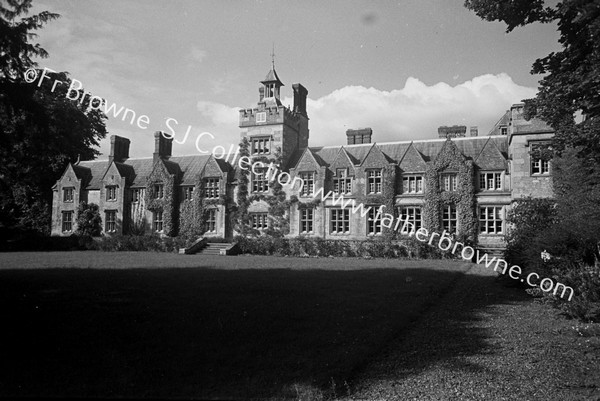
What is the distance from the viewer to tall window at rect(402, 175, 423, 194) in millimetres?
33562

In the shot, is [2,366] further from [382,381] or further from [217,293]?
[217,293]

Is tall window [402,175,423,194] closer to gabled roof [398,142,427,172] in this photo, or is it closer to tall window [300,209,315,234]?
gabled roof [398,142,427,172]

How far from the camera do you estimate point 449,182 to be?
32562mm

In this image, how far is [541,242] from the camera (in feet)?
45.3

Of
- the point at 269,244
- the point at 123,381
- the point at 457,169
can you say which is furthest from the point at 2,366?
the point at 457,169

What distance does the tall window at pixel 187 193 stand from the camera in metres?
39.6

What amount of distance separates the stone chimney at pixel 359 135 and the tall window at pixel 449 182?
8.41 meters

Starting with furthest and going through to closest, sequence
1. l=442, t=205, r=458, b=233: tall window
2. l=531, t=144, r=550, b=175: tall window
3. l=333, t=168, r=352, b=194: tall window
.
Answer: l=333, t=168, r=352, b=194: tall window → l=442, t=205, r=458, b=233: tall window → l=531, t=144, r=550, b=175: tall window

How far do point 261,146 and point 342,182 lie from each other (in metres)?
7.46

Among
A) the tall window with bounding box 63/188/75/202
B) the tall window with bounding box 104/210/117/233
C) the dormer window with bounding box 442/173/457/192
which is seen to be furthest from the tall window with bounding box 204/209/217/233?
the dormer window with bounding box 442/173/457/192

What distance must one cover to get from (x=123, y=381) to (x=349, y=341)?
3902 millimetres

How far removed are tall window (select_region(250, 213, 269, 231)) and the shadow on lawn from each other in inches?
849

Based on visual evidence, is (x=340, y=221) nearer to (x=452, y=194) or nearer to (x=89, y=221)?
(x=452, y=194)

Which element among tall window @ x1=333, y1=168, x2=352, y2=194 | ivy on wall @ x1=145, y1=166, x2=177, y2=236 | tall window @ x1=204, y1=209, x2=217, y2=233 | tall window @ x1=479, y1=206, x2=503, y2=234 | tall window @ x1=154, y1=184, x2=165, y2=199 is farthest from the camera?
tall window @ x1=154, y1=184, x2=165, y2=199
